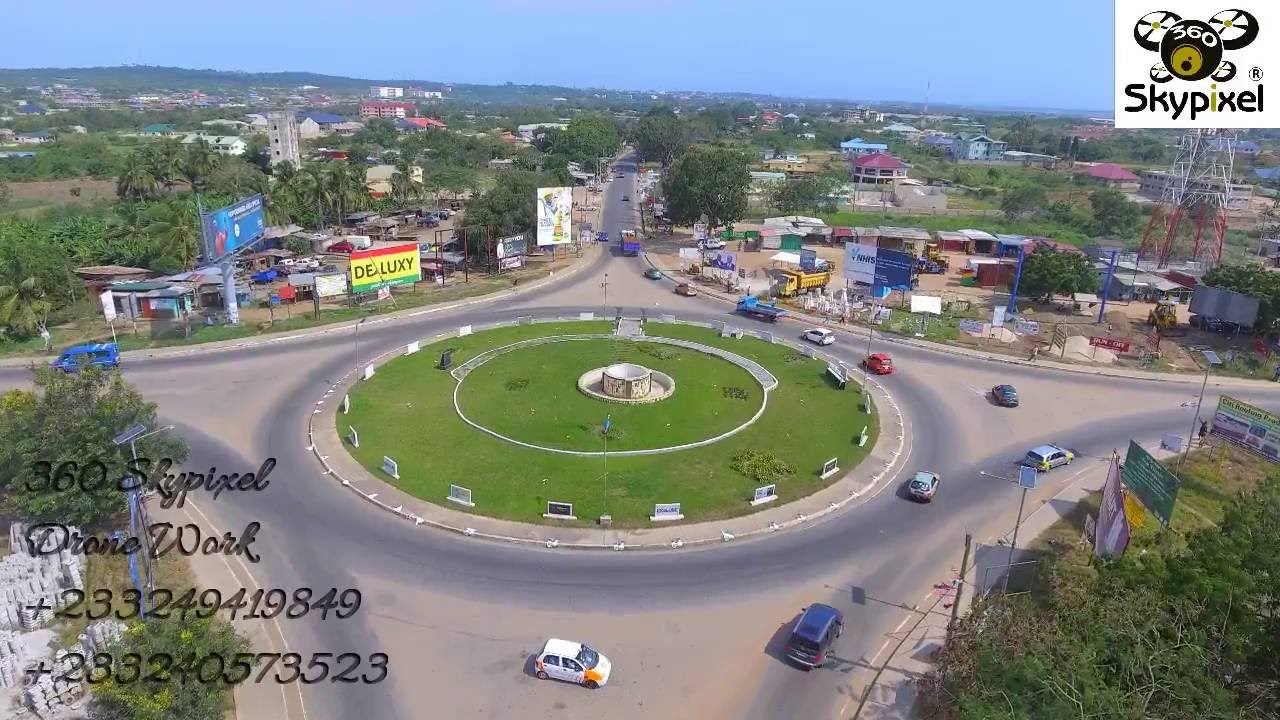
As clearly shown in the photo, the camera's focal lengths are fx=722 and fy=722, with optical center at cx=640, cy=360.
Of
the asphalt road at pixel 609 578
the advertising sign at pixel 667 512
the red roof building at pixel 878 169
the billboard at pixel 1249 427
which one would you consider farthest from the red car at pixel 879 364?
the red roof building at pixel 878 169

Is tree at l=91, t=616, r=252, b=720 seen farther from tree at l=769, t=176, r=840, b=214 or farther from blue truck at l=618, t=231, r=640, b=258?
tree at l=769, t=176, r=840, b=214

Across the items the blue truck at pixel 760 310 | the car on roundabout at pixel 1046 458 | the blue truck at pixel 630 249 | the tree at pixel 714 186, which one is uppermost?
the tree at pixel 714 186

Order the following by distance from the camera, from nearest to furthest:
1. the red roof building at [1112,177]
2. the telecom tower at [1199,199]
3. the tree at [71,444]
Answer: the tree at [71,444] → the telecom tower at [1199,199] → the red roof building at [1112,177]

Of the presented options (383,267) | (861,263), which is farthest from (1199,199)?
(383,267)

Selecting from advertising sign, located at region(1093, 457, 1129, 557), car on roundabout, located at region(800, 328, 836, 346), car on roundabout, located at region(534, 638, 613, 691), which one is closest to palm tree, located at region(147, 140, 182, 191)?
car on roundabout, located at region(800, 328, 836, 346)

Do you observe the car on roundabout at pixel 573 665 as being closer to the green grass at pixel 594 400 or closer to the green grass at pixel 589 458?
the green grass at pixel 589 458

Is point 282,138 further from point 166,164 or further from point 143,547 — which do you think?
point 143,547

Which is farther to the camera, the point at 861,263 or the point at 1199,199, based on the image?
the point at 1199,199
